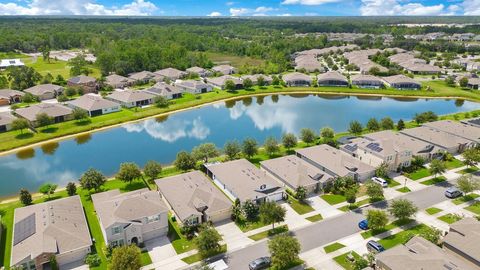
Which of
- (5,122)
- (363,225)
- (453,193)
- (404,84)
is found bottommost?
(363,225)

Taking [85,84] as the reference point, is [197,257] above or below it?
below

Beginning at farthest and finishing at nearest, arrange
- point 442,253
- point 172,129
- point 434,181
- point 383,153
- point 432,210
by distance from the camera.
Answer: point 172,129, point 383,153, point 434,181, point 432,210, point 442,253

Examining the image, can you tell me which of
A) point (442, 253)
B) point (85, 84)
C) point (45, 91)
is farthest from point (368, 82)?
point (45, 91)

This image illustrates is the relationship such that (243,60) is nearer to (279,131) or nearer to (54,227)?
(279,131)

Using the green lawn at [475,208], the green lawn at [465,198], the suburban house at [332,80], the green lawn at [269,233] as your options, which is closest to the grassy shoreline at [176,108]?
the suburban house at [332,80]

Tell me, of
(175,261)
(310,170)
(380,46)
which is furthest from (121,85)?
(380,46)

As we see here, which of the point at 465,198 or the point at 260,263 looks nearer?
the point at 260,263

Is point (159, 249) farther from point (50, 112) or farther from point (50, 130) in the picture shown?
point (50, 112)

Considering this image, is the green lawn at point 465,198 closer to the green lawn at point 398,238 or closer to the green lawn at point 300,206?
the green lawn at point 398,238
